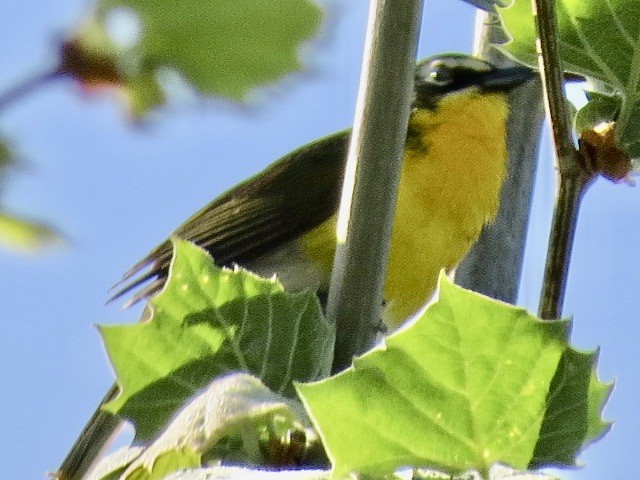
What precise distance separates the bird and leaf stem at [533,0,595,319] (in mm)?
1472

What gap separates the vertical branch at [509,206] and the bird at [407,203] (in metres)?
0.15

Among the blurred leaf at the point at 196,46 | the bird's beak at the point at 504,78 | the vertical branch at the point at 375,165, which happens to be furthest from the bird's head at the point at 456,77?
the blurred leaf at the point at 196,46

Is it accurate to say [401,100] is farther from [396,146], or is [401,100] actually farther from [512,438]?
[512,438]

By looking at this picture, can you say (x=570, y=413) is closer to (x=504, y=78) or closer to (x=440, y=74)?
(x=504, y=78)

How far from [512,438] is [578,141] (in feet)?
1.81

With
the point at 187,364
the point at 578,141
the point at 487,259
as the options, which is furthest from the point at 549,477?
the point at 487,259

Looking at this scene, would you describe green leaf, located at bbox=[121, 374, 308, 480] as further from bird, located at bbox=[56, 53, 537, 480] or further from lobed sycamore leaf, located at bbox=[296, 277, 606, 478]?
bird, located at bbox=[56, 53, 537, 480]

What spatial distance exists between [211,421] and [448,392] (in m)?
0.23

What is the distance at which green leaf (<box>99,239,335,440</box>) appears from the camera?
1.23 m

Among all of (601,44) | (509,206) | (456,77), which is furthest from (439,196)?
(601,44)

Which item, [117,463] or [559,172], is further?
[559,172]

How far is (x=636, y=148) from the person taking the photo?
4.70 feet

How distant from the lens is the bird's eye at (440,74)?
3.76 meters

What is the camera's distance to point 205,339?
1.27 metres
